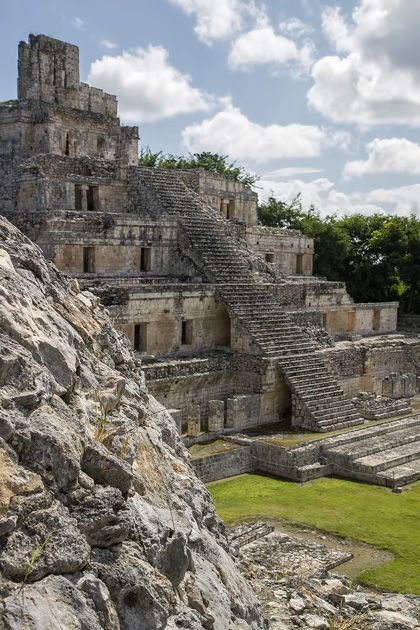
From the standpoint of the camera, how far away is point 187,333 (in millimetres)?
23109

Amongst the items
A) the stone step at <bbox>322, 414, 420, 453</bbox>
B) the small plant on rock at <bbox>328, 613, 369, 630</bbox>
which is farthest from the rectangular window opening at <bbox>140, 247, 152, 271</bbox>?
the small plant on rock at <bbox>328, 613, 369, 630</bbox>

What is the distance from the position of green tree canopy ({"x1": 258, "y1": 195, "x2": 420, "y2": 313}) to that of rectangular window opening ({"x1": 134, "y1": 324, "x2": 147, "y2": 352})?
2082 cm

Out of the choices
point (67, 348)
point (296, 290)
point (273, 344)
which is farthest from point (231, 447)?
point (67, 348)

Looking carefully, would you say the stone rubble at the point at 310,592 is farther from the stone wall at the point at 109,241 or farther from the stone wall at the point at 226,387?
the stone wall at the point at 109,241

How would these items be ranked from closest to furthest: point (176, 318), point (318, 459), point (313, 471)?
point (313, 471)
point (318, 459)
point (176, 318)

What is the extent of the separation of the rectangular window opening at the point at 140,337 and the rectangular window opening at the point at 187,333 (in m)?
1.76

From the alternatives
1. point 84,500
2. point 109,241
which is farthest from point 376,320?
point 84,500

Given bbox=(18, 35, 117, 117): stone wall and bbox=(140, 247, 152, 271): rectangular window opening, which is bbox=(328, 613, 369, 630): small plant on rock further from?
bbox=(18, 35, 117, 117): stone wall

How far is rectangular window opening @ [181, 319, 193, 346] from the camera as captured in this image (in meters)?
23.0

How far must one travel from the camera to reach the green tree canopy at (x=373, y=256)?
131ft

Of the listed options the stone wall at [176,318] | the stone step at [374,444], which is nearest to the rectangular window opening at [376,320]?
the stone step at [374,444]

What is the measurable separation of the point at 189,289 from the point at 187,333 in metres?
1.47

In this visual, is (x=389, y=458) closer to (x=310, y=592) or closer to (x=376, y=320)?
(x=310, y=592)

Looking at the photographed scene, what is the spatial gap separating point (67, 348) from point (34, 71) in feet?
70.0
